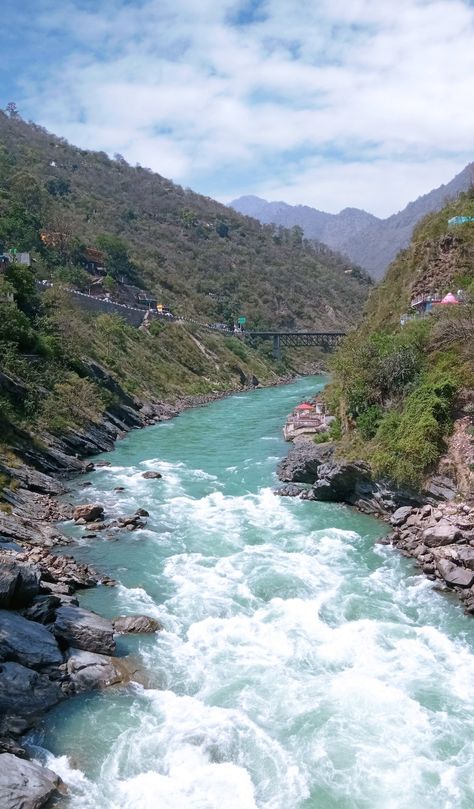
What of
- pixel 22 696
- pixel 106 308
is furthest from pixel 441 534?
pixel 106 308

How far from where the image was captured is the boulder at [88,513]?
23.8 metres

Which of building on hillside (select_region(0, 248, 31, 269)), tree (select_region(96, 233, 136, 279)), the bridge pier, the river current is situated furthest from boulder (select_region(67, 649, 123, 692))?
the bridge pier

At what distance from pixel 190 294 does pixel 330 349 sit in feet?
89.5

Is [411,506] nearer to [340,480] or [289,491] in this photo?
[340,480]

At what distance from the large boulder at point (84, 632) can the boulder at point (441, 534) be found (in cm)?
1079

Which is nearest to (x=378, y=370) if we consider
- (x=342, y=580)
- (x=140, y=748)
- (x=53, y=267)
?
(x=342, y=580)

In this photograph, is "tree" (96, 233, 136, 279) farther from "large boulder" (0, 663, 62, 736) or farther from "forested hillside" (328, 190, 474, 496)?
"large boulder" (0, 663, 62, 736)

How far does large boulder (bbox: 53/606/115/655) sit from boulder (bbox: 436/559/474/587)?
1002 centimetres

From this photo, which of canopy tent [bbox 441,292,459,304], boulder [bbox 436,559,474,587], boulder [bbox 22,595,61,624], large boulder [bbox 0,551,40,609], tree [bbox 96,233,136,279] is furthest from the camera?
tree [bbox 96,233,136,279]

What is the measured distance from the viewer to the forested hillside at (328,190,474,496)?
2357 cm

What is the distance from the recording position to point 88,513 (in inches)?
938

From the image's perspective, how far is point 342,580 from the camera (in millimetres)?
18984

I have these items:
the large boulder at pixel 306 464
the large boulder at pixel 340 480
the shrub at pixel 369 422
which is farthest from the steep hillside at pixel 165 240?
the large boulder at pixel 340 480

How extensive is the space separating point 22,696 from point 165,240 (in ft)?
380
